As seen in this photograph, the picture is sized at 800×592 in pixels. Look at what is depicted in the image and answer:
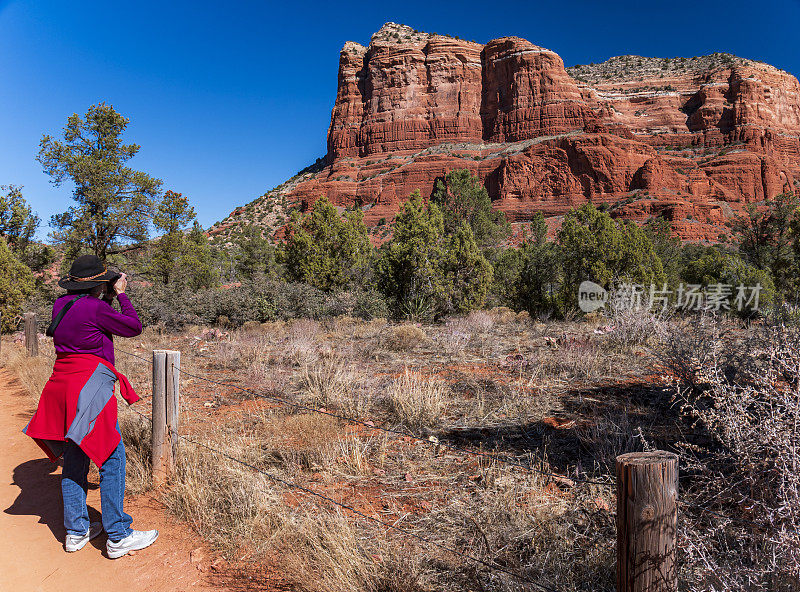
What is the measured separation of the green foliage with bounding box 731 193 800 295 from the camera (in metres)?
17.8

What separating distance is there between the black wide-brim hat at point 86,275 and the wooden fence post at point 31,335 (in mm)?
8801

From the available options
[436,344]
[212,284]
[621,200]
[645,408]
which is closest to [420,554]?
[645,408]

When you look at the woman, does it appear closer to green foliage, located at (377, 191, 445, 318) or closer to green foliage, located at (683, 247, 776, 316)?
green foliage, located at (377, 191, 445, 318)

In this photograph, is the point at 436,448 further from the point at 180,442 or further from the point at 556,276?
the point at 556,276

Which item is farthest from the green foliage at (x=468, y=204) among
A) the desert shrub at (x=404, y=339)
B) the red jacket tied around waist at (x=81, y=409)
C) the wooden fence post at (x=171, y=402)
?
the red jacket tied around waist at (x=81, y=409)

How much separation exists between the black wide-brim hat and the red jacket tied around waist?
512 mm

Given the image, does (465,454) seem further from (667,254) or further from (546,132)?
(546,132)

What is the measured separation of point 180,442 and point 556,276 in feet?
43.7

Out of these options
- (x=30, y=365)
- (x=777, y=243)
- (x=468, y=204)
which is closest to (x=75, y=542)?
(x=30, y=365)

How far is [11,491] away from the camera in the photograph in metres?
4.25

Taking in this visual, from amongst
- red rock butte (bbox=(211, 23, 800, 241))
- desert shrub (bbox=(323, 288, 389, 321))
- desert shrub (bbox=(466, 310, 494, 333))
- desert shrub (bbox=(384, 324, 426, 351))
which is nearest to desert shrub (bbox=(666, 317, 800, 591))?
desert shrub (bbox=(384, 324, 426, 351))

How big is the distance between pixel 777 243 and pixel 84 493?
27.5 metres

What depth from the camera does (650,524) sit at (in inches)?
63.8

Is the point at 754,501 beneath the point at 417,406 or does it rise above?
above
